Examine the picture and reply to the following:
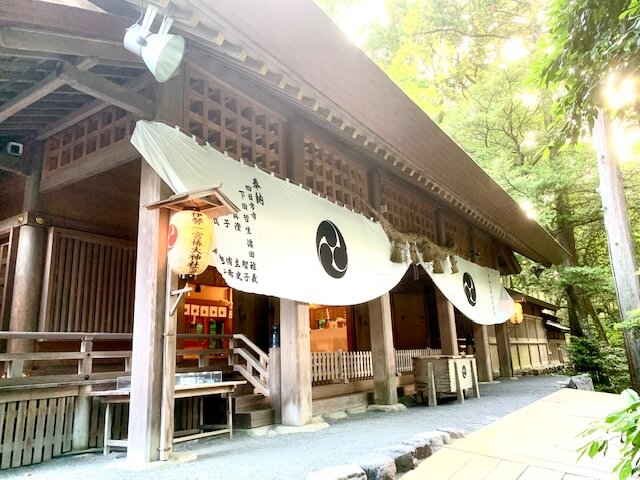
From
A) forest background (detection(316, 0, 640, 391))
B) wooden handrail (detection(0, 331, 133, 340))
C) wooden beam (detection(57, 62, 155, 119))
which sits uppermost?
forest background (detection(316, 0, 640, 391))

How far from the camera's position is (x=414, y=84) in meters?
20.0

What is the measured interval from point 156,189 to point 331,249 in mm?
2726

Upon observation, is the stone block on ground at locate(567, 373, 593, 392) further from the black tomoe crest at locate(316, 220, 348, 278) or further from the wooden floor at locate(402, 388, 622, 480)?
the black tomoe crest at locate(316, 220, 348, 278)

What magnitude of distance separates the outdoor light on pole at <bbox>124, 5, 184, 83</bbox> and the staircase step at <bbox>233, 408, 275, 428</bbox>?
4359 millimetres

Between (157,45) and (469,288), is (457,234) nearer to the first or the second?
(469,288)

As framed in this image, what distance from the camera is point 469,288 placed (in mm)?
10688

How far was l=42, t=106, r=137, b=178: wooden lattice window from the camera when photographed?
512cm

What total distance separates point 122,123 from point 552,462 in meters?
5.67

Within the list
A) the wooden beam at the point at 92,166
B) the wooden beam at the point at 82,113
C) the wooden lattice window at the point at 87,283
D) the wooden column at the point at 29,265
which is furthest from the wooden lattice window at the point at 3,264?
the wooden beam at the point at 82,113

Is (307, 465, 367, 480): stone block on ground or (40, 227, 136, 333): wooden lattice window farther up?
(40, 227, 136, 333): wooden lattice window

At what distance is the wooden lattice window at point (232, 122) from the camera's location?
15.9 feet

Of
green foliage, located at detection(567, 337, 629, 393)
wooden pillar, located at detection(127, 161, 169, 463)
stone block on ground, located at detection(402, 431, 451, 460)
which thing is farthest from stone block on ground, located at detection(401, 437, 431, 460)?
green foliage, located at detection(567, 337, 629, 393)

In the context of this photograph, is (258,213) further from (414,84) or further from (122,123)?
(414,84)

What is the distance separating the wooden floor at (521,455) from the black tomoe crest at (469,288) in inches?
179
